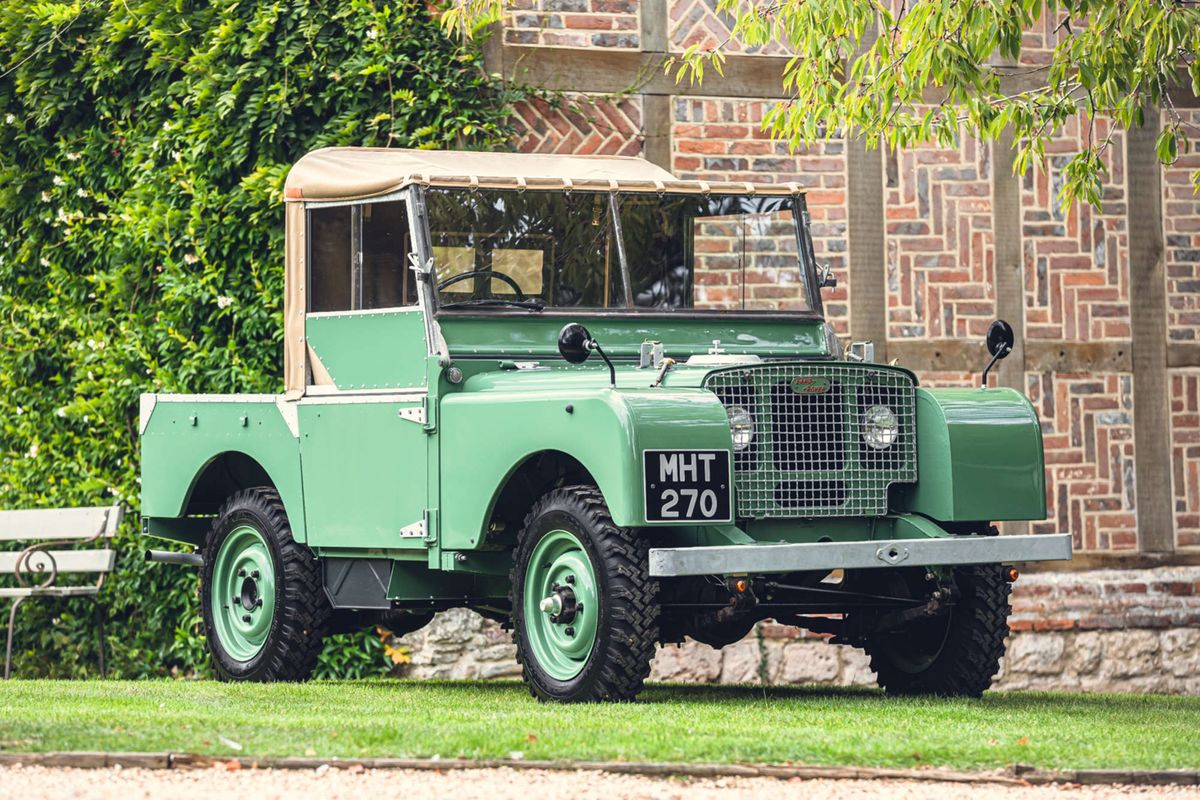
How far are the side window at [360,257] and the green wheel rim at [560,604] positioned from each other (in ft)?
4.87

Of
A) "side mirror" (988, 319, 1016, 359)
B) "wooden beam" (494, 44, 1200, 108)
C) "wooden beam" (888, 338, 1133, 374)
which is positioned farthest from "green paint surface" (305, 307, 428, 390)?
"wooden beam" (888, 338, 1133, 374)

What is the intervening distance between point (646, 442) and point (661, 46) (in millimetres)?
5571

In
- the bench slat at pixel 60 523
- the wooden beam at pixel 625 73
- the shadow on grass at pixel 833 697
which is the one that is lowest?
the shadow on grass at pixel 833 697

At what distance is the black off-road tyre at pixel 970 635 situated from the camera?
8766 mm

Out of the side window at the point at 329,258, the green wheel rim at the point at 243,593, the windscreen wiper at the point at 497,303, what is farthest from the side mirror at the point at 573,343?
the green wheel rim at the point at 243,593

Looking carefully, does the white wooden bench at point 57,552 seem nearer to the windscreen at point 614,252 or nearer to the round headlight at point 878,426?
the windscreen at point 614,252

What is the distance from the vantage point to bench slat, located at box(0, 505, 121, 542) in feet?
39.8

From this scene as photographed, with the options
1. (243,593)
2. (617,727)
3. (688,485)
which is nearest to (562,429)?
(688,485)

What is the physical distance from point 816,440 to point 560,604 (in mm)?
1256

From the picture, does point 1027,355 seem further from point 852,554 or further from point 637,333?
point 852,554

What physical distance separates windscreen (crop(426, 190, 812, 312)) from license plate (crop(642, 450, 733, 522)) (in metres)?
1.61

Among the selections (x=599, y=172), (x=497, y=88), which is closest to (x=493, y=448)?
(x=599, y=172)

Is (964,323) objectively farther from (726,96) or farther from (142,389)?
(142,389)

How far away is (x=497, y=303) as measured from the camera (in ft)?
29.7
